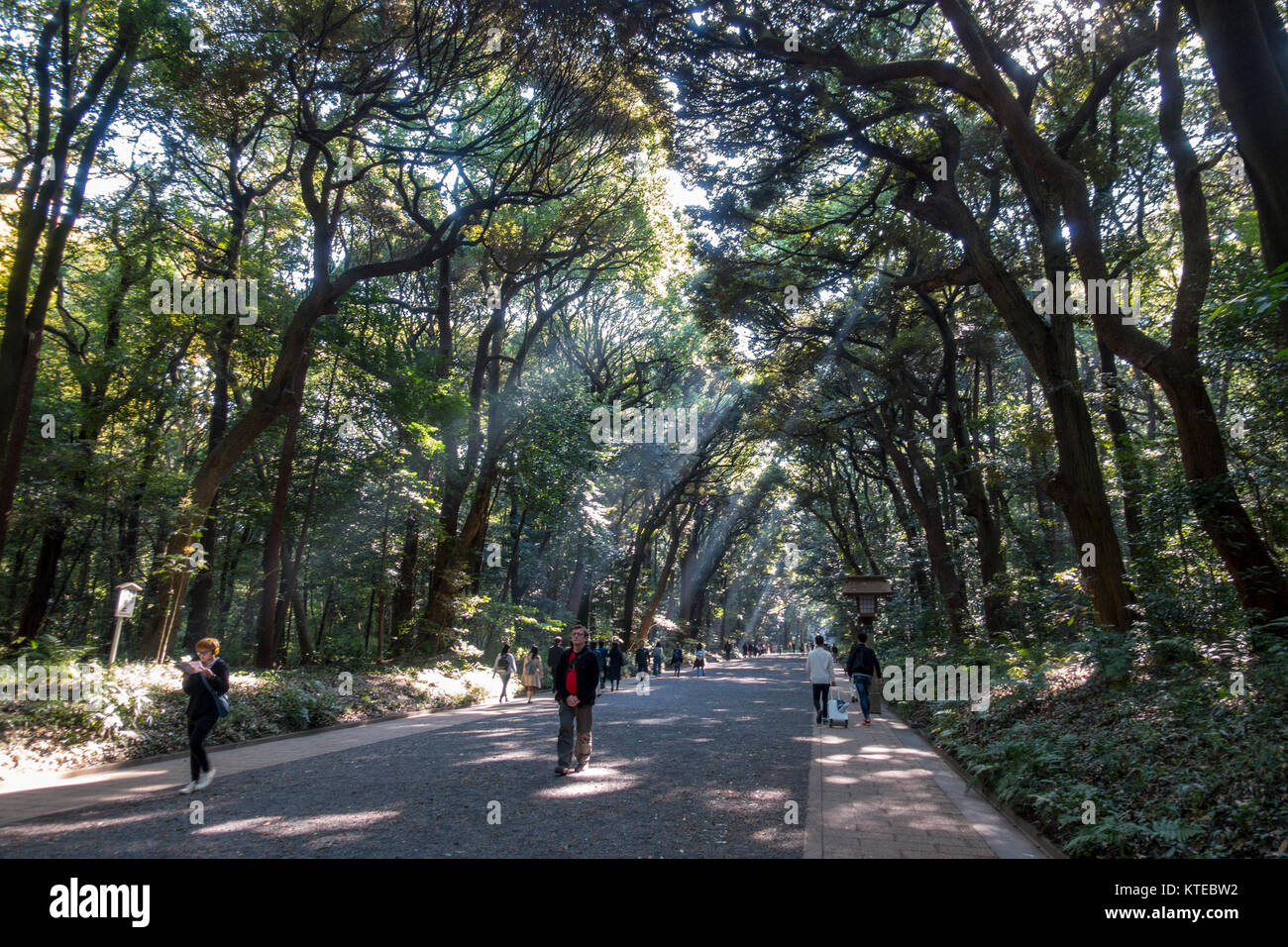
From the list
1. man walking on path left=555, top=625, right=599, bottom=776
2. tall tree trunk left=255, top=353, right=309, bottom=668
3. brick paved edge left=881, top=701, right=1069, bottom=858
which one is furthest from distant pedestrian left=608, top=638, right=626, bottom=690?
man walking on path left=555, top=625, right=599, bottom=776

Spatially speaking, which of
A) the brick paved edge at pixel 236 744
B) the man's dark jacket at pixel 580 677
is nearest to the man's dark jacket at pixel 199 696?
the brick paved edge at pixel 236 744

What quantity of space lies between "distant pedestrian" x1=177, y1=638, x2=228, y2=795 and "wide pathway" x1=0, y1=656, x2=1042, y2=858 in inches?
14.0

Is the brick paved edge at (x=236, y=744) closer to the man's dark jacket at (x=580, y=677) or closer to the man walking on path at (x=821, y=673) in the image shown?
the man's dark jacket at (x=580, y=677)

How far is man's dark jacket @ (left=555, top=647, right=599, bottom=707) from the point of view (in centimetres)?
837

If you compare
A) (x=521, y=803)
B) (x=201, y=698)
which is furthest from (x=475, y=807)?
(x=201, y=698)

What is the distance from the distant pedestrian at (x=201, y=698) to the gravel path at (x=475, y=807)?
1.17ft

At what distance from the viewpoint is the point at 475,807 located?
259 inches

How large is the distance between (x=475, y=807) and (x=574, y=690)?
200cm

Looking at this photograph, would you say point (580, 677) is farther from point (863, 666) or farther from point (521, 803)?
point (863, 666)

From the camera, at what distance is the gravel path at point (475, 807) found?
207 inches

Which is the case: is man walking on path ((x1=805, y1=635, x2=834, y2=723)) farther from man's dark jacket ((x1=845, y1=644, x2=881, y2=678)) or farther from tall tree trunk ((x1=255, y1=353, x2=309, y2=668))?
tall tree trunk ((x1=255, y1=353, x2=309, y2=668))

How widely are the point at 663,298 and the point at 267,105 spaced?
17.7 metres

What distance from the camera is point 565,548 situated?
31.1 m

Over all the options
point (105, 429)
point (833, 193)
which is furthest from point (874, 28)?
point (105, 429)
